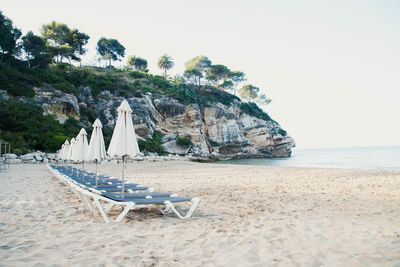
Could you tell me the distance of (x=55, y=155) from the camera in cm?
2164

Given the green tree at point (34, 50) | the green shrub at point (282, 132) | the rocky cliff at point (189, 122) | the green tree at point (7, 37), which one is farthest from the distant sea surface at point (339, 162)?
the green tree at point (7, 37)

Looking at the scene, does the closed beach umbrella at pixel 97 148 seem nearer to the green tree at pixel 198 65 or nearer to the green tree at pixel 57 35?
the green tree at pixel 57 35

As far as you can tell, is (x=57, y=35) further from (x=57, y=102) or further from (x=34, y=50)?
(x=57, y=102)

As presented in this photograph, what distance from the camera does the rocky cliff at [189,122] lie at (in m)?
29.4

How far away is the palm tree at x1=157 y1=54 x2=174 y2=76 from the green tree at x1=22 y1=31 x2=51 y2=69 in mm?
28420

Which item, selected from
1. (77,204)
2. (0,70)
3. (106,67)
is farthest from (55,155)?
(106,67)

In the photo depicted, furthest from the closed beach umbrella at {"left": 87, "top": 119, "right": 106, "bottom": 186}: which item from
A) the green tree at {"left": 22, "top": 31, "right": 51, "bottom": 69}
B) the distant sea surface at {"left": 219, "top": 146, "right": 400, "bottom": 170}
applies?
the green tree at {"left": 22, "top": 31, "right": 51, "bottom": 69}

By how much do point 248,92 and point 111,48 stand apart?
33.3m

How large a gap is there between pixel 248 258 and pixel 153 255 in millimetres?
1099

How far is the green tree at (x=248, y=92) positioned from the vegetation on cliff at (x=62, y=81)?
2.75 meters

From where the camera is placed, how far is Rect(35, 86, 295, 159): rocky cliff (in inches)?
1156

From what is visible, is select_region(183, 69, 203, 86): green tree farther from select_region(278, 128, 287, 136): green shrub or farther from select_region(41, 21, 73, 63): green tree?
select_region(41, 21, 73, 63): green tree

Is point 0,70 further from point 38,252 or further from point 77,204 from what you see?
point 38,252

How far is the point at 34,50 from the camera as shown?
31734 millimetres
